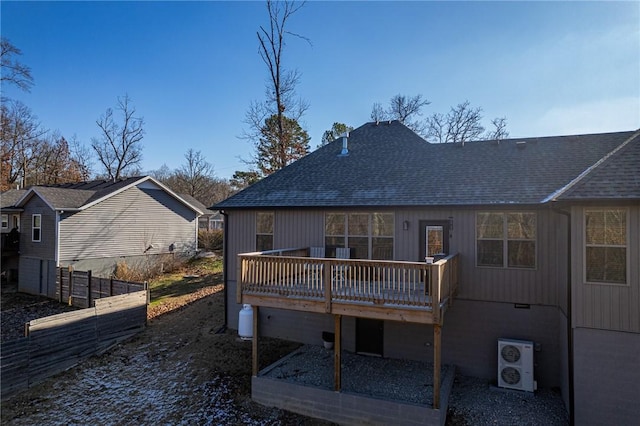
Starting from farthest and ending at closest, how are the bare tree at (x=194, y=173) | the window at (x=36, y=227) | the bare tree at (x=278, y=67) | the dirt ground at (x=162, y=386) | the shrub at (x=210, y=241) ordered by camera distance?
the bare tree at (x=194, y=173)
the shrub at (x=210, y=241)
the bare tree at (x=278, y=67)
the window at (x=36, y=227)
the dirt ground at (x=162, y=386)

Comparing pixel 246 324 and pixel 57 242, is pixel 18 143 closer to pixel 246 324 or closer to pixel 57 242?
pixel 57 242

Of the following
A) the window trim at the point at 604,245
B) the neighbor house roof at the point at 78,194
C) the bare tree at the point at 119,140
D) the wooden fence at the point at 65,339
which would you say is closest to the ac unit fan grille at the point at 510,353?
the window trim at the point at 604,245

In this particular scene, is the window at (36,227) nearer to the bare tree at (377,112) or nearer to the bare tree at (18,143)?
the bare tree at (18,143)

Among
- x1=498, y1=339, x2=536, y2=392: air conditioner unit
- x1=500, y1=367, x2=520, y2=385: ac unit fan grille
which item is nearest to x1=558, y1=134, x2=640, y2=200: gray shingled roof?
x1=498, y1=339, x2=536, y2=392: air conditioner unit

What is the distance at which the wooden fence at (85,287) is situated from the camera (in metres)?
12.3

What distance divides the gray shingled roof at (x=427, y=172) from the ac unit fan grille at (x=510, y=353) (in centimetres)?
325

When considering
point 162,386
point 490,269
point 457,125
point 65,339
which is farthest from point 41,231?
point 457,125

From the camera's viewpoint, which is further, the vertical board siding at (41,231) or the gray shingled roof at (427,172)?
the vertical board siding at (41,231)

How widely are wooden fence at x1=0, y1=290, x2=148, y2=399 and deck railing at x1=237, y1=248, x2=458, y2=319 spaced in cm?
518

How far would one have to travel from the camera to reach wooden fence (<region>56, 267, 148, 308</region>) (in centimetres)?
1231

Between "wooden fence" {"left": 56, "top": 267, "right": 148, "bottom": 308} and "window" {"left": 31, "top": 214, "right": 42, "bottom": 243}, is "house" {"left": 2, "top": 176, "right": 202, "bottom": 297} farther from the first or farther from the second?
"wooden fence" {"left": 56, "top": 267, "right": 148, "bottom": 308}

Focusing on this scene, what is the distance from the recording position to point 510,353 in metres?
7.62

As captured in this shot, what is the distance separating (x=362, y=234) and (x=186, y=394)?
5778 millimetres

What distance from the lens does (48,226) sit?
16.9m
